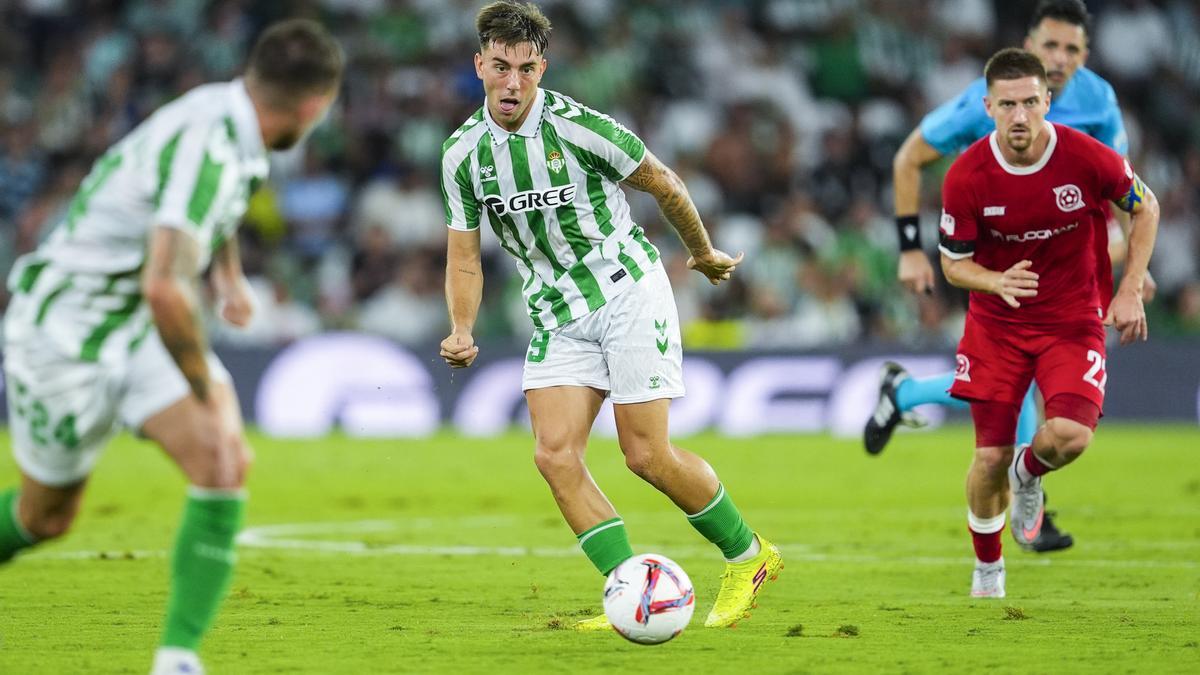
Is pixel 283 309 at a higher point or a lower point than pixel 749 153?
lower

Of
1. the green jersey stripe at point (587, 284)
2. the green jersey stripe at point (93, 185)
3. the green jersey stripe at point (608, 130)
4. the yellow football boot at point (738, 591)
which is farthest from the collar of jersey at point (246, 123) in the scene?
the yellow football boot at point (738, 591)

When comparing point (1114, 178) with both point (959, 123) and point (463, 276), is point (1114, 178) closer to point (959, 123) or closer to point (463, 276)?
Result: point (959, 123)

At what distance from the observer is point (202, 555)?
16.1 ft

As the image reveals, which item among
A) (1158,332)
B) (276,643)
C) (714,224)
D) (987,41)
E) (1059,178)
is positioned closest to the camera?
(276,643)

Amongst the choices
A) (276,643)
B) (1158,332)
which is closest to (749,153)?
(1158,332)

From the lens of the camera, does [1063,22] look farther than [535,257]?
Yes

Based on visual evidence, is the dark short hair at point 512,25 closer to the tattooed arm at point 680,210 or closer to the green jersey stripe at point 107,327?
the tattooed arm at point 680,210

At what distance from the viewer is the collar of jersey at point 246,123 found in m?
4.98

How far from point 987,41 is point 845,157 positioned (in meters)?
3.32

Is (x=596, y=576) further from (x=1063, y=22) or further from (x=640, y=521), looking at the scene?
(x=1063, y=22)

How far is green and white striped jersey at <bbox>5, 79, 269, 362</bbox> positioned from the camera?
491cm

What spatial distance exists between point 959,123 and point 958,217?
4.32ft

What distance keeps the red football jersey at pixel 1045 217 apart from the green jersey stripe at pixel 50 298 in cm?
423

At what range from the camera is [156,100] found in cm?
2041
